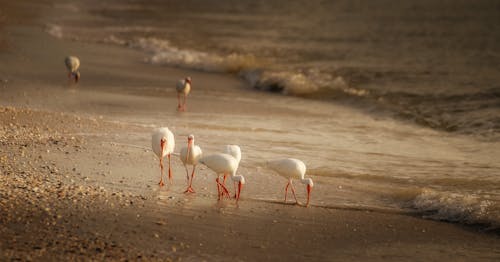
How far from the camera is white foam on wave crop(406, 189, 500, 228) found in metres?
8.53

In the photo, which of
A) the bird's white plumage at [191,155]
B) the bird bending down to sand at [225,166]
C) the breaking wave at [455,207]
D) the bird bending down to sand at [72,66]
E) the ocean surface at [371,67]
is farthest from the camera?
the bird bending down to sand at [72,66]

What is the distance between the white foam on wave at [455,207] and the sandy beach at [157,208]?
→ 188 millimetres

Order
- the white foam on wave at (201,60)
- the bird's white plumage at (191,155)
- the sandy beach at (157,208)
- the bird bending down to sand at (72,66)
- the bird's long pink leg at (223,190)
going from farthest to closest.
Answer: the white foam on wave at (201,60) < the bird bending down to sand at (72,66) < the bird's white plumage at (191,155) < the bird's long pink leg at (223,190) < the sandy beach at (157,208)

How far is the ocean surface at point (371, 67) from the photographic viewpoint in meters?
10.3

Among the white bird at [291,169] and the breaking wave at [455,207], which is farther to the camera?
the white bird at [291,169]

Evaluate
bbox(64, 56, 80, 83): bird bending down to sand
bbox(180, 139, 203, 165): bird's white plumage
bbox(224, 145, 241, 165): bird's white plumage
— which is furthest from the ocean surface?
bbox(64, 56, 80, 83): bird bending down to sand

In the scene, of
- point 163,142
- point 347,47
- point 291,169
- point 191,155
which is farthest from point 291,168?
point 347,47

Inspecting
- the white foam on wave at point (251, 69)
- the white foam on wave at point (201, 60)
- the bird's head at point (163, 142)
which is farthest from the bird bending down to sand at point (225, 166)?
the white foam on wave at point (201, 60)

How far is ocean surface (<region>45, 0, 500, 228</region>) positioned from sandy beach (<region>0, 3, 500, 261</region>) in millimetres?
496

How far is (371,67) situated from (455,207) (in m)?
14.9

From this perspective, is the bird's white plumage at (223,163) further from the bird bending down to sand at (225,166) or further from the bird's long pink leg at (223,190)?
the bird's long pink leg at (223,190)

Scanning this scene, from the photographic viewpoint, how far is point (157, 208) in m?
8.12

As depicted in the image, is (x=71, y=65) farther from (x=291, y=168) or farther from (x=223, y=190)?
(x=291, y=168)

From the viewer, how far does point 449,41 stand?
29.9 meters
